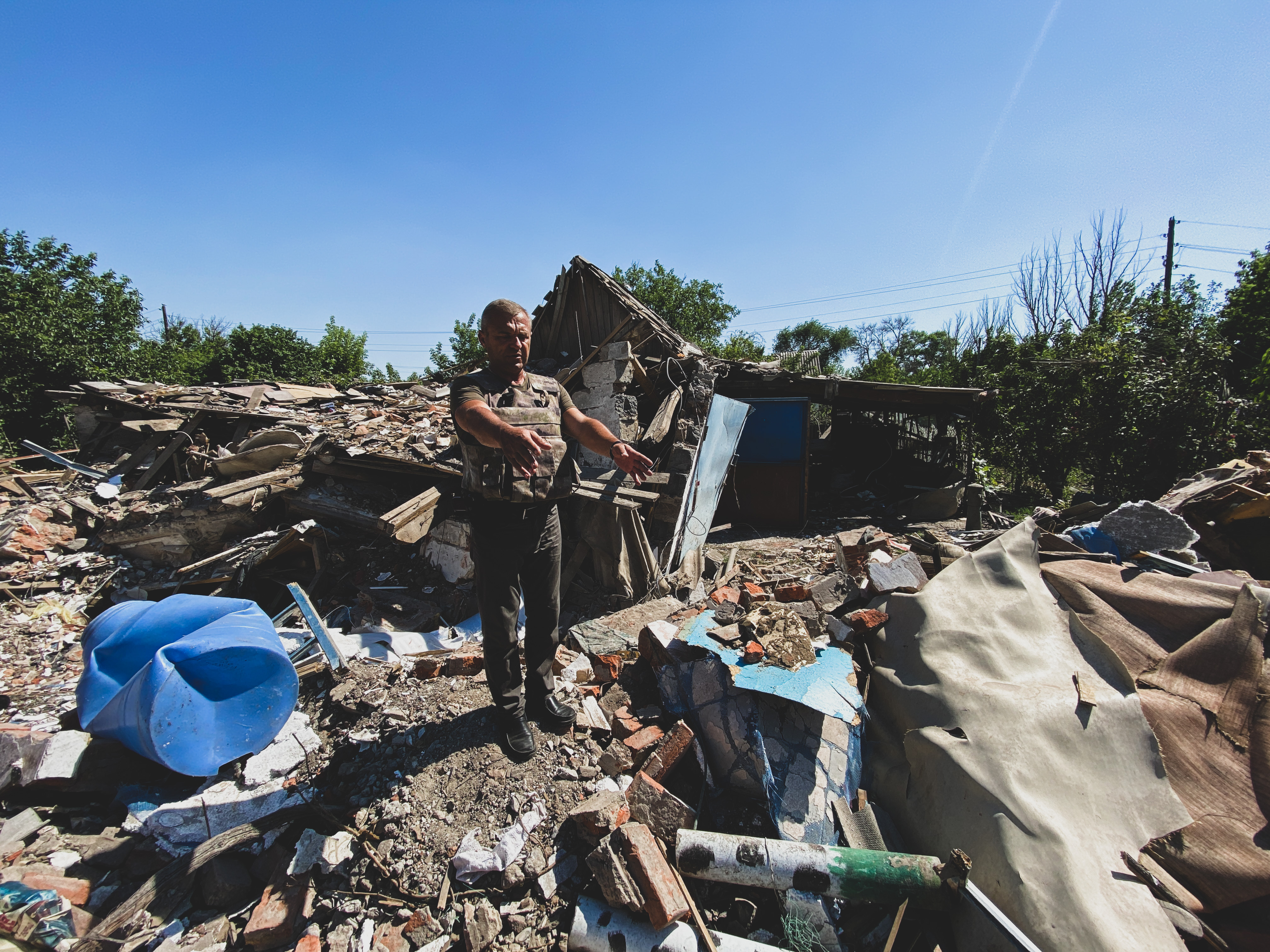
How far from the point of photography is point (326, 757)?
8.27 feet

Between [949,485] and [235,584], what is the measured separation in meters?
11.0

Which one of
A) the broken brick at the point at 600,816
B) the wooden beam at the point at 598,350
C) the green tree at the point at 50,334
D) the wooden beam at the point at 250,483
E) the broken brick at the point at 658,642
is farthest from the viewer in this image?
the green tree at the point at 50,334

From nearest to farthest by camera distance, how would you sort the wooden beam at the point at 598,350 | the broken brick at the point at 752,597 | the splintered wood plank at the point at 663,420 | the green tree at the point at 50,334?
the broken brick at the point at 752,597 → the splintered wood plank at the point at 663,420 → the wooden beam at the point at 598,350 → the green tree at the point at 50,334

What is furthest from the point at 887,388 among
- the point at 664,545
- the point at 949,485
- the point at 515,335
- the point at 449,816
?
the point at 449,816

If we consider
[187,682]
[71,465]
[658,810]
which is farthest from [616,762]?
[71,465]

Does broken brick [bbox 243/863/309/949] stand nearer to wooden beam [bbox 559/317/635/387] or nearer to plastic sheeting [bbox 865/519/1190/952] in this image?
plastic sheeting [bbox 865/519/1190/952]

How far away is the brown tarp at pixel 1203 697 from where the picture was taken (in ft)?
5.86

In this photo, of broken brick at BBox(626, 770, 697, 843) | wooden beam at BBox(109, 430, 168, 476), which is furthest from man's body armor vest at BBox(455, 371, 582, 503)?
wooden beam at BBox(109, 430, 168, 476)

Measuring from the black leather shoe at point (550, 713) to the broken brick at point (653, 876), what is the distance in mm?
669

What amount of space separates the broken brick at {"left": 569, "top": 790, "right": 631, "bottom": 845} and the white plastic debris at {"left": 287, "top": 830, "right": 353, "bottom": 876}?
0.85 metres

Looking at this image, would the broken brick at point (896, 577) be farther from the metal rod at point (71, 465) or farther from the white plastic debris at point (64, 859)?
the metal rod at point (71, 465)

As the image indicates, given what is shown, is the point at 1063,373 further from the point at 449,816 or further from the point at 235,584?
the point at 235,584

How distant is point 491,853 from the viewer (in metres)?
1.96

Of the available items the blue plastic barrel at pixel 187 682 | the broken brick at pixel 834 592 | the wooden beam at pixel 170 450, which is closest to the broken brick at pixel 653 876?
the blue plastic barrel at pixel 187 682
